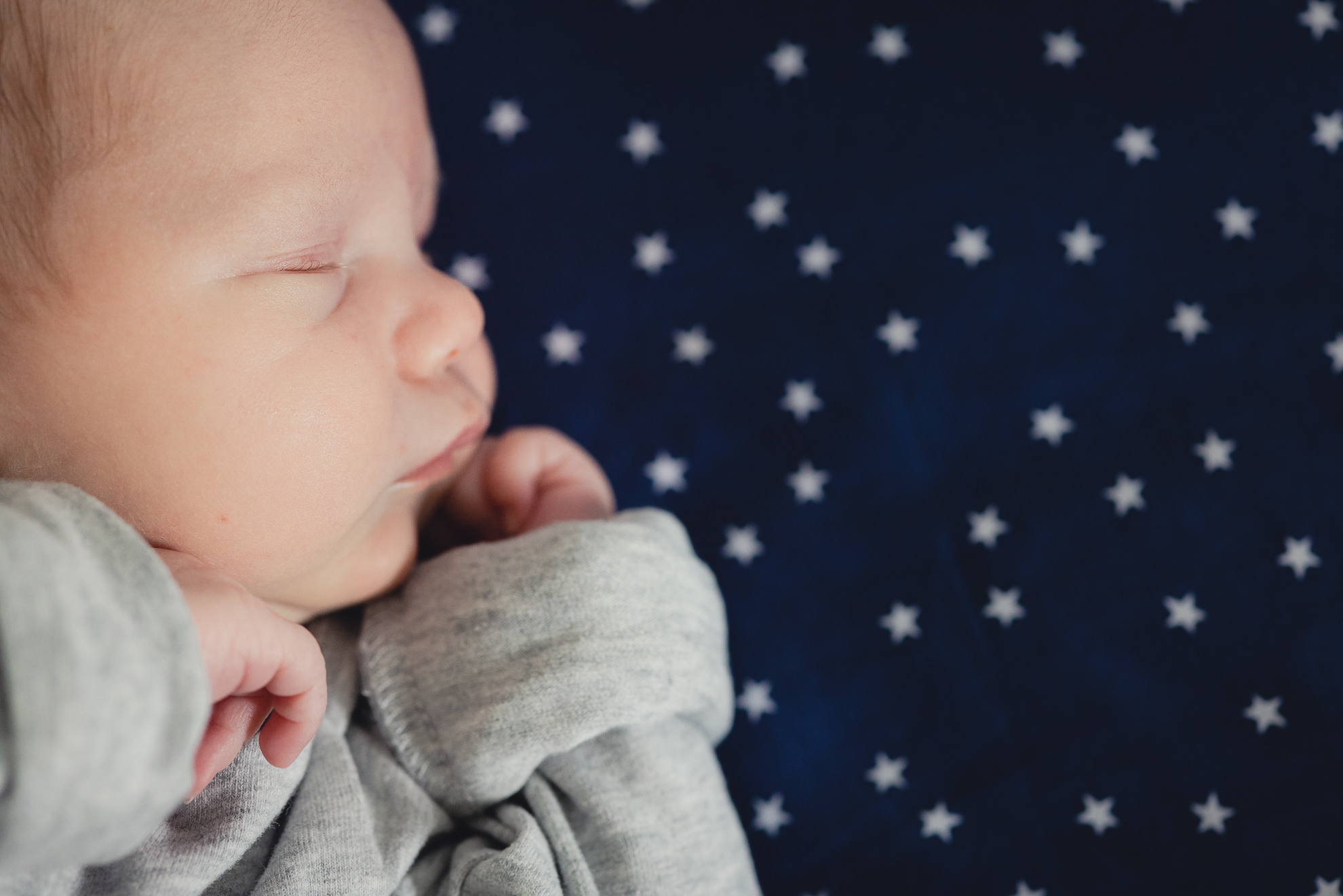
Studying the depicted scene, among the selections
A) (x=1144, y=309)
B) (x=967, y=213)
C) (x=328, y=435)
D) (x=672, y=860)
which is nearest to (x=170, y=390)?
(x=328, y=435)

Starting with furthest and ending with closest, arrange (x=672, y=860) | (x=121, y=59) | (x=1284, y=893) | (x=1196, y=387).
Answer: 1. (x=1196, y=387)
2. (x=1284, y=893)
3. (x=672, y=860)
4. (x=121, y=59)

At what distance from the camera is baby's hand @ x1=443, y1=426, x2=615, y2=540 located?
3.56 ft

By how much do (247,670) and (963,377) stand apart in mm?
830

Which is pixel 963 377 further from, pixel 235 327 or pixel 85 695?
pixel 85 695

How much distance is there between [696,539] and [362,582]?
393mm

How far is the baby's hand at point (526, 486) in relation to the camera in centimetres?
108

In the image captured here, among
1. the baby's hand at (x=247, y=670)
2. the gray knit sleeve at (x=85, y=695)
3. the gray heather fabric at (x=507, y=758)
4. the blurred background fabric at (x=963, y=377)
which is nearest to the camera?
the gray knit sleeve at (x=85, y=695)

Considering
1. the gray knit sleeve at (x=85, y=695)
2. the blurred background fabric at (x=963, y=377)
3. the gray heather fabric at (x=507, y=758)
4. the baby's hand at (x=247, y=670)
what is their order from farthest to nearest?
the blurred background fabric at (x=963, y=377) → the gray heather fabric at (x=507, y=758) → the baby's hand at (x=247, y=670) → the gray knit sleeve at (x=85, y=695)

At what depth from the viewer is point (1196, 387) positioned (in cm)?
111

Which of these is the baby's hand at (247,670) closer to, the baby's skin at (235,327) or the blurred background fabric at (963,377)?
the baby's skin at (235,327)

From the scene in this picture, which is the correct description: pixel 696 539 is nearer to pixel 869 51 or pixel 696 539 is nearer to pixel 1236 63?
pixel 869 51

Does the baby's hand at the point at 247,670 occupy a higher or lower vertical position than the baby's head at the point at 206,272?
lower

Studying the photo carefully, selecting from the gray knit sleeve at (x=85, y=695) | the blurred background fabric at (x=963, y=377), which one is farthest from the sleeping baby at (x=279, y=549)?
the blurred background fabric at (x=963, y=377)

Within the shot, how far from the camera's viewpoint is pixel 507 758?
2.88 ft
